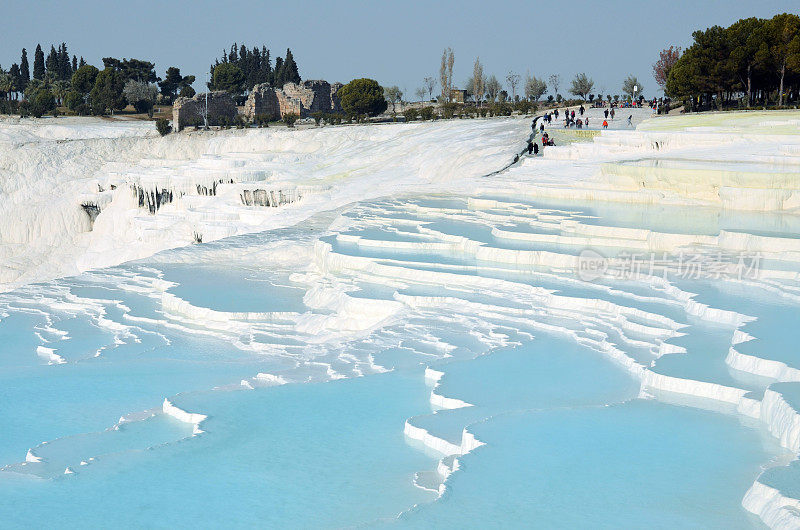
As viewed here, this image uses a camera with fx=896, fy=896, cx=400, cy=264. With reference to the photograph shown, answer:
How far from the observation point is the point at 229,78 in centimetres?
5116

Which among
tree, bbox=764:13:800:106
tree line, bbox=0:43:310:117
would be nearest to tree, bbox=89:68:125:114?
tree line, bbox=0:43:310:117

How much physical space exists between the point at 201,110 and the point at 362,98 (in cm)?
694

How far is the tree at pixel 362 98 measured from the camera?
1515 inches

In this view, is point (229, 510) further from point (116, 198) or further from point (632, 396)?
point (116, 198)

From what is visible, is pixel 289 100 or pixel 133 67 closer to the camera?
pixel 289 100

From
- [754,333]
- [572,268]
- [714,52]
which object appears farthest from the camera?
[714,52]

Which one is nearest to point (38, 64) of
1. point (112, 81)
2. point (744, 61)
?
point (112, 81)

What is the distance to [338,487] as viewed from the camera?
443 cm

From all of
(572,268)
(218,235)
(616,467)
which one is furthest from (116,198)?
(616,467)

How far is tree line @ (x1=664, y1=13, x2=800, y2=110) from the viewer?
2608 cm

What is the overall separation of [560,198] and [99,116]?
31748mm

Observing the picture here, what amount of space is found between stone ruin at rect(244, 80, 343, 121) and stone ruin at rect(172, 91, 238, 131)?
3.12 ft

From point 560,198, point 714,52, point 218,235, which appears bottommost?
point 218,235

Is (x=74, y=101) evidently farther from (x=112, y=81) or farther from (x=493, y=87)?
(x=493, y=87)
